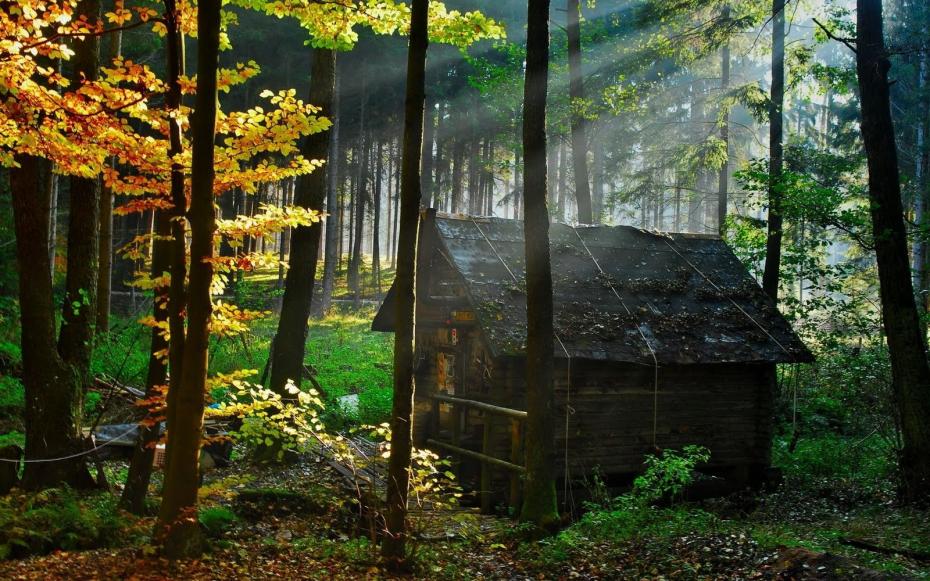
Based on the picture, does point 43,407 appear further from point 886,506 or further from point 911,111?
point 911,111

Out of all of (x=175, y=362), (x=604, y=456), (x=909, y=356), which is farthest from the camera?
(x=604, y=456)

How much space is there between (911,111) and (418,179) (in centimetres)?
2853

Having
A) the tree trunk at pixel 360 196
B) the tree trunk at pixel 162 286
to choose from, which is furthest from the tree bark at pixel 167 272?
the tree trunk at pixel 360 196

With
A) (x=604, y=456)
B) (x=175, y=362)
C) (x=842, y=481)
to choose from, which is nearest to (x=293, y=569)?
(x=175, y=362)

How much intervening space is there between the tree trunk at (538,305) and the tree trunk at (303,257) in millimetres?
4221

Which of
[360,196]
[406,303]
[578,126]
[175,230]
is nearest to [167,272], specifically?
[175,230]

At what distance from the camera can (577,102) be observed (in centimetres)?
1759

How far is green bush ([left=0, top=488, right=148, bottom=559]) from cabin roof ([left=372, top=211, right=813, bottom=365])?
18.8ft

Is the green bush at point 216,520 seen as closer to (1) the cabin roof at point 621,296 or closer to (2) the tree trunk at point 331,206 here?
(1) the cabin roof at point 621,296

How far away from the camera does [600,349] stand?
12117 mm

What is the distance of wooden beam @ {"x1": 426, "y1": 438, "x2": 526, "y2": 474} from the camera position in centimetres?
1116

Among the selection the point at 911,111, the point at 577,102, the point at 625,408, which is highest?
the point at 911,111

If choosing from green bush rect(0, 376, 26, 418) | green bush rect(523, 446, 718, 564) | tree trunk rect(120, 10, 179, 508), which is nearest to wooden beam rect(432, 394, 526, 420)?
green bush rect(523, 446, 718, 564)

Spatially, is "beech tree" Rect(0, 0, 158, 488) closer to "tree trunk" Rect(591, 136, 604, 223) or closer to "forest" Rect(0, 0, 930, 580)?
"forest" Rect(0, 0, 930, 580)
